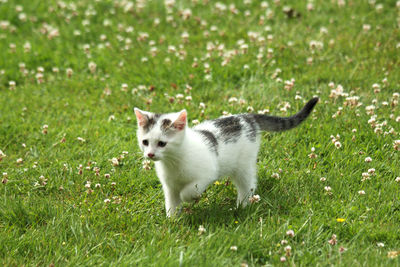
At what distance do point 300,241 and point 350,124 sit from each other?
7.87 ft

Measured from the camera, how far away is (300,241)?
446 cm

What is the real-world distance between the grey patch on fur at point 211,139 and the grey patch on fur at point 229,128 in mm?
102

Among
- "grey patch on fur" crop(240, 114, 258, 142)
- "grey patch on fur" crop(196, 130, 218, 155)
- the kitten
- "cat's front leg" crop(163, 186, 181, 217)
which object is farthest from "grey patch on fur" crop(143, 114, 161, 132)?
"grey patch on fur" crop(240, 114, 258, 142)

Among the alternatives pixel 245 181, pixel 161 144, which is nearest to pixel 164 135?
pixel 161 144

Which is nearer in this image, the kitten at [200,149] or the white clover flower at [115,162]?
the kitten at [200,149]

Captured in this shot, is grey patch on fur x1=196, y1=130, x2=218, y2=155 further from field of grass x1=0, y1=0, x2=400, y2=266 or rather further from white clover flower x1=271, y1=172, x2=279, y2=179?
white clover flower x1=271, y1=172, x2=279, y2=179

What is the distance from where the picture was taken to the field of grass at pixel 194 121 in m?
4.48

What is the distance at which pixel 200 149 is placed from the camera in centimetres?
502

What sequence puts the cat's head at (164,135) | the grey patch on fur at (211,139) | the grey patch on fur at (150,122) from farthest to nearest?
the grey patch on fur at (211,139) → the grey patch on fur at (150,122) → the cat's head at (164,135)

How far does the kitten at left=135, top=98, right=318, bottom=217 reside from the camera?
488cm

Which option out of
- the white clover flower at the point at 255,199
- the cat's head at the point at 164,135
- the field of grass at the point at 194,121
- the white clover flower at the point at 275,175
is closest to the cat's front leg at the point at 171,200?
the field of grass at the point at 194,121

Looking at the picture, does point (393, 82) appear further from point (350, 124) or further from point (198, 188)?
point (198, 188)

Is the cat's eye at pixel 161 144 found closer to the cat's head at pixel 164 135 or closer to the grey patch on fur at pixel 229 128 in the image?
the cat's head at pixel 164 135

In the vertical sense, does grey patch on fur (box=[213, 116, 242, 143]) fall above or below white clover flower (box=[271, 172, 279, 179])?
above
